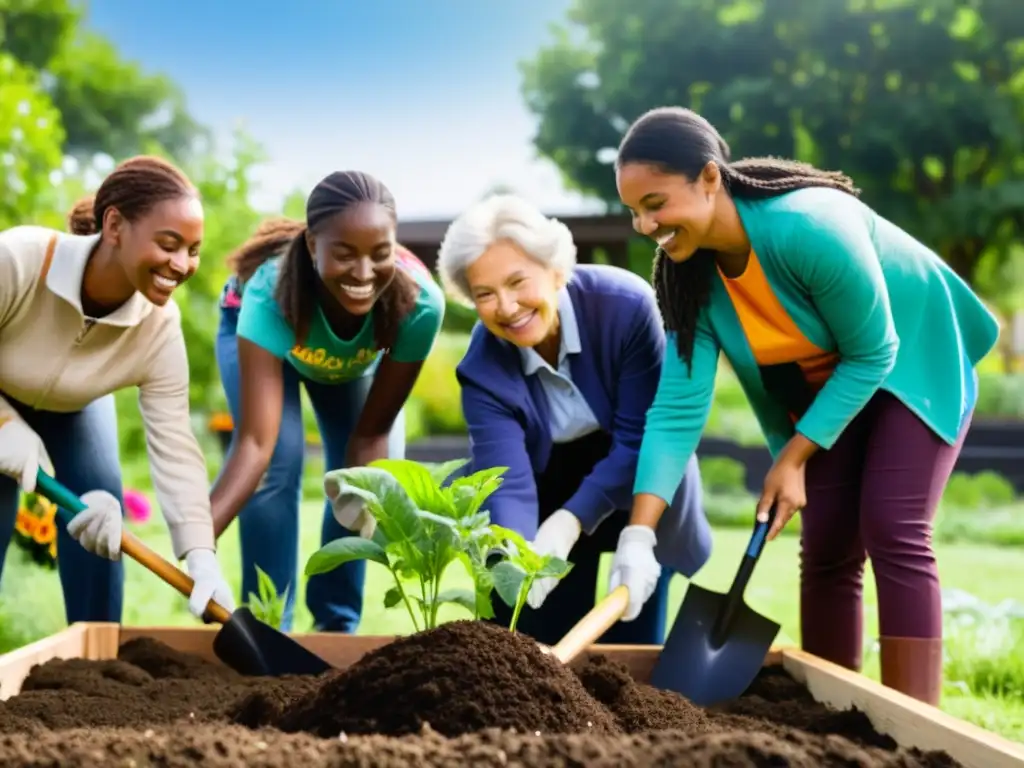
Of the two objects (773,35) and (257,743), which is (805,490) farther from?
(773,35)

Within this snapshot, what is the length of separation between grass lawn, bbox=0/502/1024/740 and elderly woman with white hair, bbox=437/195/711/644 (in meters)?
0.81

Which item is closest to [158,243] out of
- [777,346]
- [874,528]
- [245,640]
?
[245,640]

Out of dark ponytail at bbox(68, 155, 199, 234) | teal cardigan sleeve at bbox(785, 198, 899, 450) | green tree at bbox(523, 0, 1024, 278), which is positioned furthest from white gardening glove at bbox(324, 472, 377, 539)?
green tree at bbox(523, 0, 1024, 278)

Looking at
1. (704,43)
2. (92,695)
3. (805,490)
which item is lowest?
(92,695)

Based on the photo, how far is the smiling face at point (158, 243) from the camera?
210 cm

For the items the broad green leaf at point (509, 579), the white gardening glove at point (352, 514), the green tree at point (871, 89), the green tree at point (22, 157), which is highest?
the green tree at point (871, 89)

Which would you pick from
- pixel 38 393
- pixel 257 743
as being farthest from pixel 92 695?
pixel 257 743

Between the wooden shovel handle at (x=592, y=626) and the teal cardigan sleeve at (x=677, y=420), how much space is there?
239mm

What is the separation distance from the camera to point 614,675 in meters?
1.83

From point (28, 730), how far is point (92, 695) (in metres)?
0.33

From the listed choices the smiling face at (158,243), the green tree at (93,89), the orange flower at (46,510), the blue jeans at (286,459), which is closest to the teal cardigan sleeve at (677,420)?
the blue jeans at (286,459)

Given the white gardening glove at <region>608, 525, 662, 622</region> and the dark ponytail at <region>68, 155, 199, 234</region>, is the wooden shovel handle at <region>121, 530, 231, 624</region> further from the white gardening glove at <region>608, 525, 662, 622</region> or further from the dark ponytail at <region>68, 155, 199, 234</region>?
the white gardening glove at <region>608, 525, 662, 622</region>

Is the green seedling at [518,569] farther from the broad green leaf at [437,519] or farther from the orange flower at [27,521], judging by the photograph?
the orange flower at [27,521]

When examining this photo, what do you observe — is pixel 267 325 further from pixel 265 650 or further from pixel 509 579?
pixel 509 579
